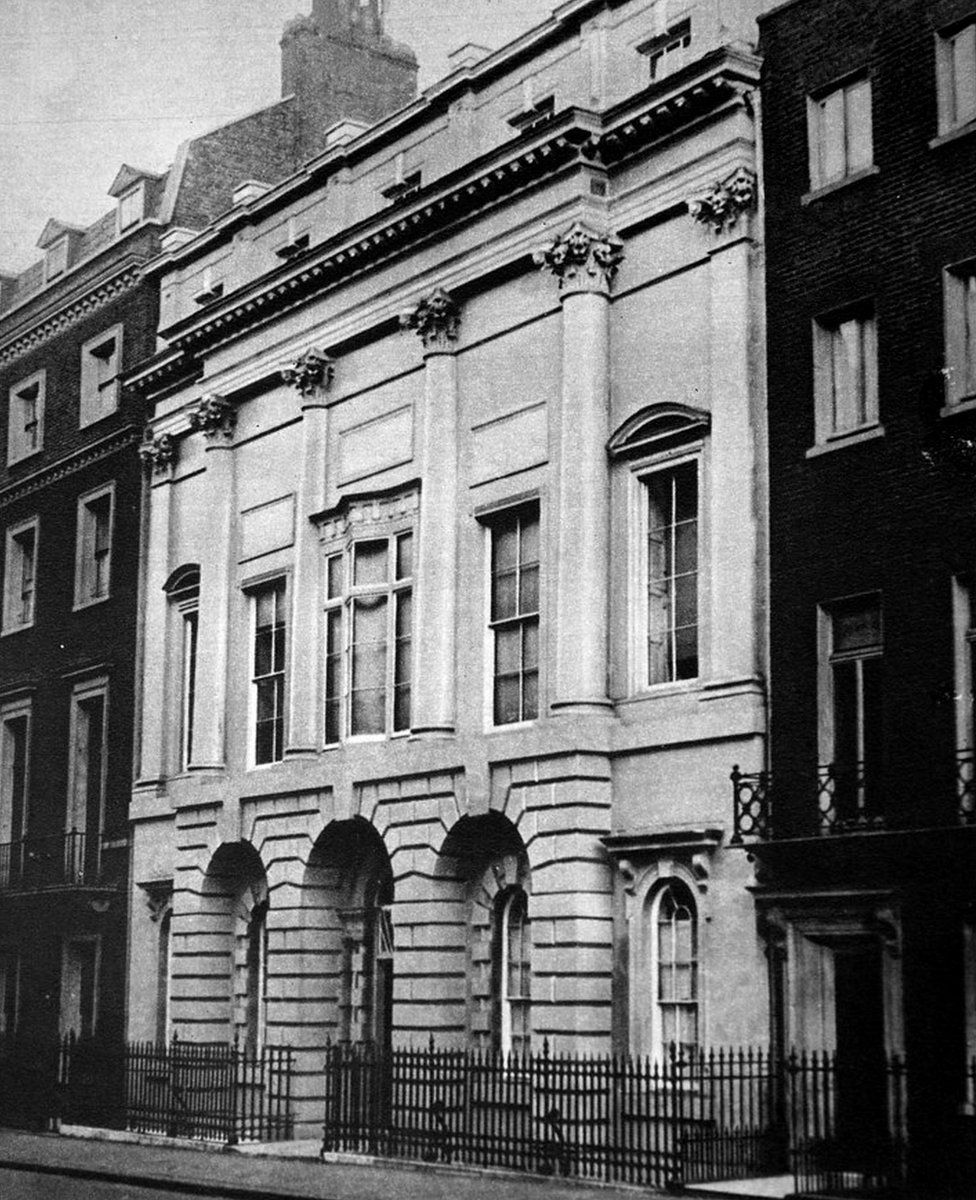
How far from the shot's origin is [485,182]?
26.8 m

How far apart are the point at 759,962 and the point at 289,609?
463 inches

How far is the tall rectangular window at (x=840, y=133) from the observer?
2239 centimetres

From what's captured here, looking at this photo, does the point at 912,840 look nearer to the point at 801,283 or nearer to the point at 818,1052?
the point at 818,1052

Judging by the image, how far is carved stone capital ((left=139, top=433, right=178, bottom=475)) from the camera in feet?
115

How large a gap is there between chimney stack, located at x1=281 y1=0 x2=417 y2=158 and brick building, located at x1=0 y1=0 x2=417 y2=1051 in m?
0.04

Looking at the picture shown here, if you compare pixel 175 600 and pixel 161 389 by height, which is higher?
pixel 161 389

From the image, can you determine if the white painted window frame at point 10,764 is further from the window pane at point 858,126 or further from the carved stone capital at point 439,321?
the window pane at point 858,126

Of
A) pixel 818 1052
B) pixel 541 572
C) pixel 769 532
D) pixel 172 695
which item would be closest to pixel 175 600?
pixel 172 695

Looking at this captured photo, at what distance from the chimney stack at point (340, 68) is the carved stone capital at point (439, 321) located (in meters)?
12.5

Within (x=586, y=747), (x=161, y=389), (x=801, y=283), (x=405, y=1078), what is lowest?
(x=405, y=1078)

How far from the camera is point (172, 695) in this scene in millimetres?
34250

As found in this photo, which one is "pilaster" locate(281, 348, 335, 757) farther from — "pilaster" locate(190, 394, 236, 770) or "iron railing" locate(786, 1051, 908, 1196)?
"iron railing" locate(786, 1051, 908, 1196)

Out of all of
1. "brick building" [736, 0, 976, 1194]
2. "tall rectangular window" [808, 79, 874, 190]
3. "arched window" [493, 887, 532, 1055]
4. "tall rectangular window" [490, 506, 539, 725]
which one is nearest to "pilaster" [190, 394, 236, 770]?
"tall rectangular window" [490, 506, 539, 725]

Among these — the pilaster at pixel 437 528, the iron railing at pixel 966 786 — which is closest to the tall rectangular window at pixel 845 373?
the iron railing at pixel 966 786
